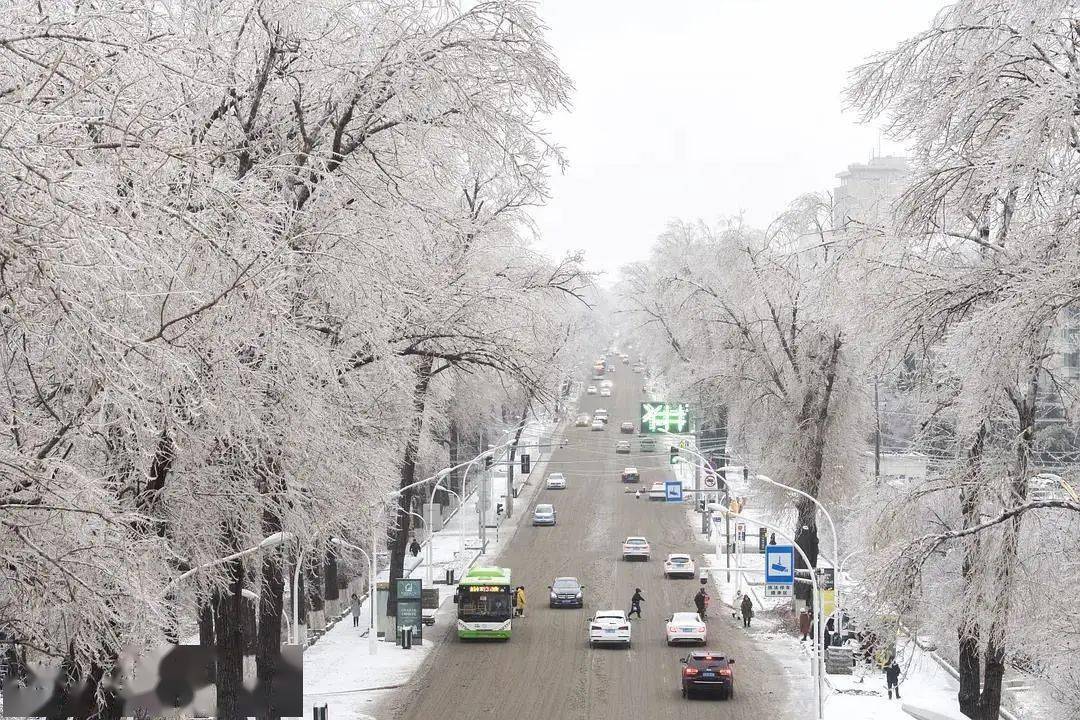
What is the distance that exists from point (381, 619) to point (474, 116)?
104ft

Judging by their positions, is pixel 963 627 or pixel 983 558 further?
pixel 963 627

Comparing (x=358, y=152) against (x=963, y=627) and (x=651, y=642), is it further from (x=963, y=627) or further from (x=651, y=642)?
(x=651, y=642)

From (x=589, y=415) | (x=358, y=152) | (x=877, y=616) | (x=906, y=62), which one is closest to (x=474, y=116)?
(x=358, y=152)

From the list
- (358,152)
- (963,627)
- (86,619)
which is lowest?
(963,627)

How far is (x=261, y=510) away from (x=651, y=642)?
29.8 meters

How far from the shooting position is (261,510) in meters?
15.6

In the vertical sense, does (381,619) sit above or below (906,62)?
below

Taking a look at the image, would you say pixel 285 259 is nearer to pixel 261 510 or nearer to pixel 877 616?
pixel 261 510

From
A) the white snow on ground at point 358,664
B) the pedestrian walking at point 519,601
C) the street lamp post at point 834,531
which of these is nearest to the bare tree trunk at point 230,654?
the white snow on ground at point 358,664

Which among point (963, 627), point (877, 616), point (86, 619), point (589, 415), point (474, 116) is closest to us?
point (86, 619)

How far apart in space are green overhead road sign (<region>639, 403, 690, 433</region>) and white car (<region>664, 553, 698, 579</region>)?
640 cm

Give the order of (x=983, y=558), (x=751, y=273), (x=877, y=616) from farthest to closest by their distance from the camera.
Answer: (x=751, y=273) → (x=983, y=558) → (x=877, y=616)

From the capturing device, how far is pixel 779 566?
1666 inches

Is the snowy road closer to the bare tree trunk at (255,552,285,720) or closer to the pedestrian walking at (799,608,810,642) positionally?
the pedestrian walking at (799,608,810,642)
